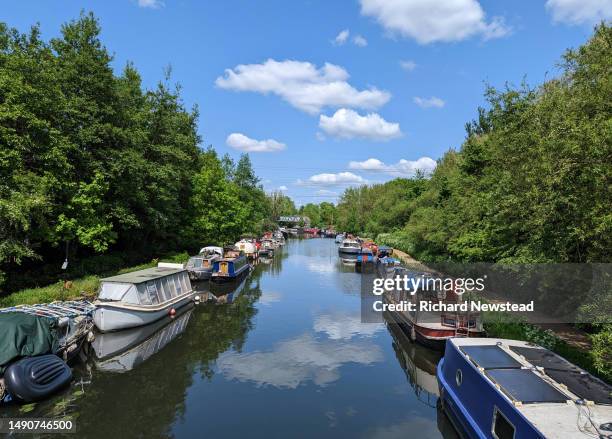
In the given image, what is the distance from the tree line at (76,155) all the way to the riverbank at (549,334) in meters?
23.5

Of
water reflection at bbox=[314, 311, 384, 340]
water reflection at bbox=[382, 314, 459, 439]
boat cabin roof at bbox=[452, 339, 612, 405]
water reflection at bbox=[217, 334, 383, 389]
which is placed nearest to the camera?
boat cabin roof at bbox=[452, 339, 612, 405]

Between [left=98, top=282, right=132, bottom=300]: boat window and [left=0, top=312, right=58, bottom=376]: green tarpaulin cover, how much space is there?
20.2ft

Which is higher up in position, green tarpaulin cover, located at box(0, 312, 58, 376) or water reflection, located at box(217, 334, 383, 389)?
green tarpaulin cover, located at box(0, 312, 58, 376)

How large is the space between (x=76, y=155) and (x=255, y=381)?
777 inches

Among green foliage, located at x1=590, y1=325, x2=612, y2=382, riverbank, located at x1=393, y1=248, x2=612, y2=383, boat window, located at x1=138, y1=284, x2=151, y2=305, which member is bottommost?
riverbank, located at x1=393, y1=248, x2=612, y2=383

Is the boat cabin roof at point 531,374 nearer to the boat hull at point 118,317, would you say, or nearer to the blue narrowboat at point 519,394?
the blue narrowboat at point 519,394

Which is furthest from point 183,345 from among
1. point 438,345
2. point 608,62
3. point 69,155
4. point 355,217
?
point 355,217

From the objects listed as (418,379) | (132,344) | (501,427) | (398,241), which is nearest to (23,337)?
(132,344)

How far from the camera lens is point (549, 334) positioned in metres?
17.4

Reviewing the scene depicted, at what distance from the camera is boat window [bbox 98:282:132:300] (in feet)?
71.7

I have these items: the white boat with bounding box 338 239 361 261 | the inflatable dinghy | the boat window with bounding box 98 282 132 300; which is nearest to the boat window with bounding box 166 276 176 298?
the boat window with bounding box 98 282 132 300

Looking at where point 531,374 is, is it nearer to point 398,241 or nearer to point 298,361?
point 298,361

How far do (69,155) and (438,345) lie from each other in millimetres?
25582

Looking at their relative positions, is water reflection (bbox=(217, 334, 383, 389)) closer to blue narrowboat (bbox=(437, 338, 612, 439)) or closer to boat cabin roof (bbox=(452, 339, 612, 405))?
blue narrowboat (bbox=(437, 338, 612, 439))
